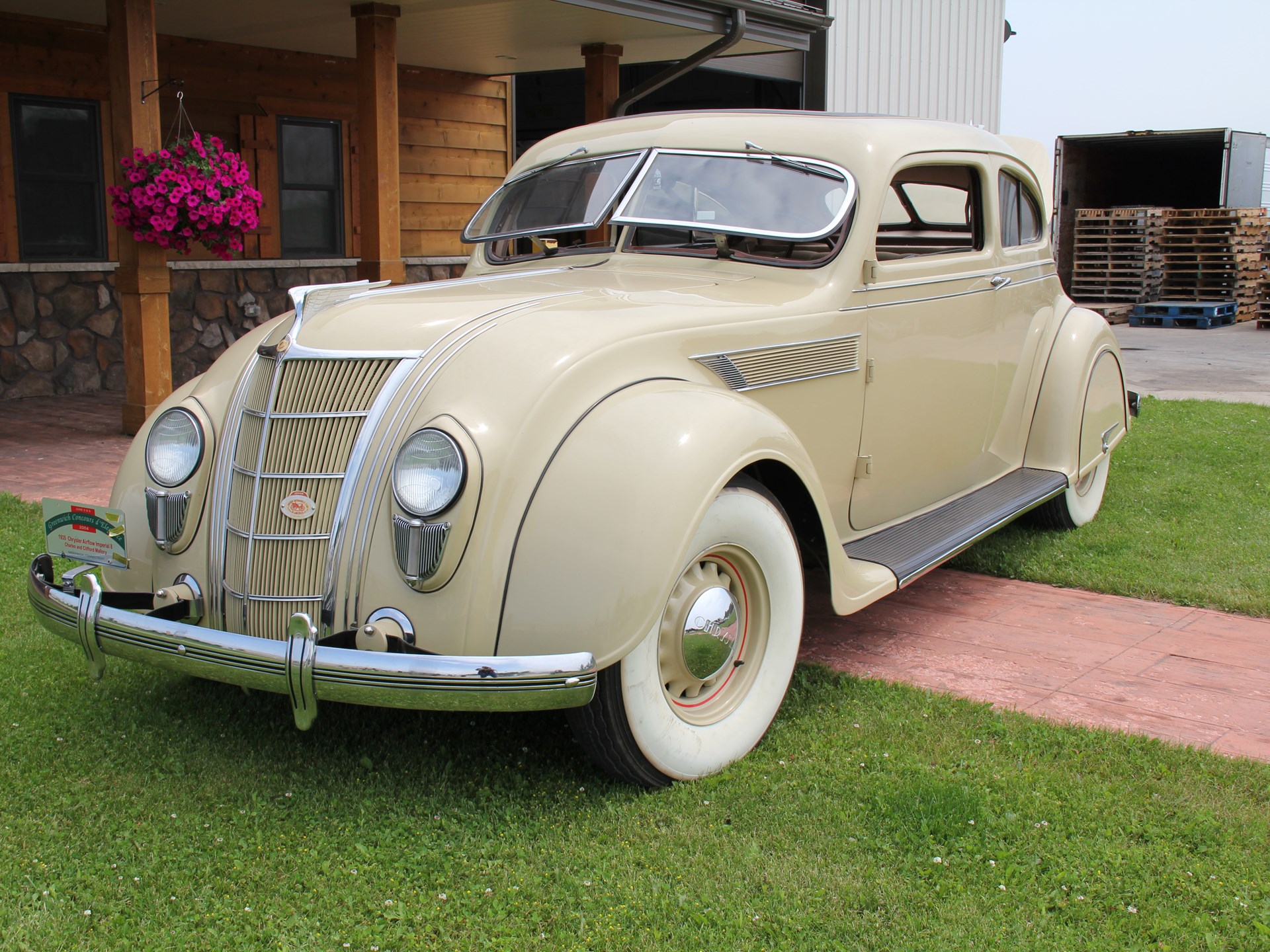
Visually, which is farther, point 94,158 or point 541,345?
point 94,158

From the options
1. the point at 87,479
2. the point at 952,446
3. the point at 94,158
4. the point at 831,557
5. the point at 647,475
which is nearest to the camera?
the point at 647,475

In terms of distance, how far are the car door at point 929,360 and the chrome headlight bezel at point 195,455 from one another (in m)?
2.03

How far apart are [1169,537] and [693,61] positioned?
639 cm

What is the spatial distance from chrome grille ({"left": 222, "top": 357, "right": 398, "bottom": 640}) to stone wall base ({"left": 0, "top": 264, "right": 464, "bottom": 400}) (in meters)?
6.99

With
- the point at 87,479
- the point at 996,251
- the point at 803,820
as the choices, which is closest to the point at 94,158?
the point at 87,479

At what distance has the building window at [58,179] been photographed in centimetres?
901

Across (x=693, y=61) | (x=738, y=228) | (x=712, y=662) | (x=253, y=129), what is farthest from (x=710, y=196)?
(x=253, y=129)

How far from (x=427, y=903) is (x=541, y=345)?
1.28m

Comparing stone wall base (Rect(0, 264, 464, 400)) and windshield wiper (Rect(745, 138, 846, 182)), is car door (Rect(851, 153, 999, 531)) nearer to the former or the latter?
windshield wiper (Rect(745, 138, 846, 182))

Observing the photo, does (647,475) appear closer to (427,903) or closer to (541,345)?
(541,345)

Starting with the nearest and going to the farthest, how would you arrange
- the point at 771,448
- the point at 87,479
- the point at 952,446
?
the point at 771,448 < the point at 952,446 < the point at 87,479

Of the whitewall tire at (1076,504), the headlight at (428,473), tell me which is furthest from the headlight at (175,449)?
the whitewall tire at (1076,504)

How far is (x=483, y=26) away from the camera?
29.9 feet

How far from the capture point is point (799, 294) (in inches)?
142
